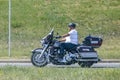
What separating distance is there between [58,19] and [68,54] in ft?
55.7

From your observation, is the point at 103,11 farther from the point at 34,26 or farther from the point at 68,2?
the point at 34,26

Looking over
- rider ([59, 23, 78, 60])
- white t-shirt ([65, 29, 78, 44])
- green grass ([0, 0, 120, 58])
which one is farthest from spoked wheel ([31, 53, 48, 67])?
green grass ([0, 0, 120, 58])

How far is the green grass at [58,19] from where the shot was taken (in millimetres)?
33156

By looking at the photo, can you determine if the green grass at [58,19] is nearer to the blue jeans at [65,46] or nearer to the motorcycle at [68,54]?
the motorcycle at [68,54]

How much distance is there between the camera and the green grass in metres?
33.2

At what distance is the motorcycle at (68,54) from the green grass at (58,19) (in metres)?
10.4

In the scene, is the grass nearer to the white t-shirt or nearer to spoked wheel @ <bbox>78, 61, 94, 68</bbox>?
spoked wheel @ <bbox>78, 61, 94, 68</bbox>

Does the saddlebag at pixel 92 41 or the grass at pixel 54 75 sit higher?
the grass at pixel 54 75

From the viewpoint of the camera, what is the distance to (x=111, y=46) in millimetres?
31047

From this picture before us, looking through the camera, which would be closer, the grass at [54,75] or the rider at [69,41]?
the grass at [54,75]

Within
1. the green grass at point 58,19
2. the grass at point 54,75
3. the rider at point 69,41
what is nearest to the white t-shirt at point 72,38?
the rider at point 69,41

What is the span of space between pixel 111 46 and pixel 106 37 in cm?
263

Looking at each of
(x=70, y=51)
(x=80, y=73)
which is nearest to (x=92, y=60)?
(x=70, y=51)

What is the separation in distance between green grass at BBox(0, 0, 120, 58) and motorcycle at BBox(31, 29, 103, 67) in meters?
10.4
